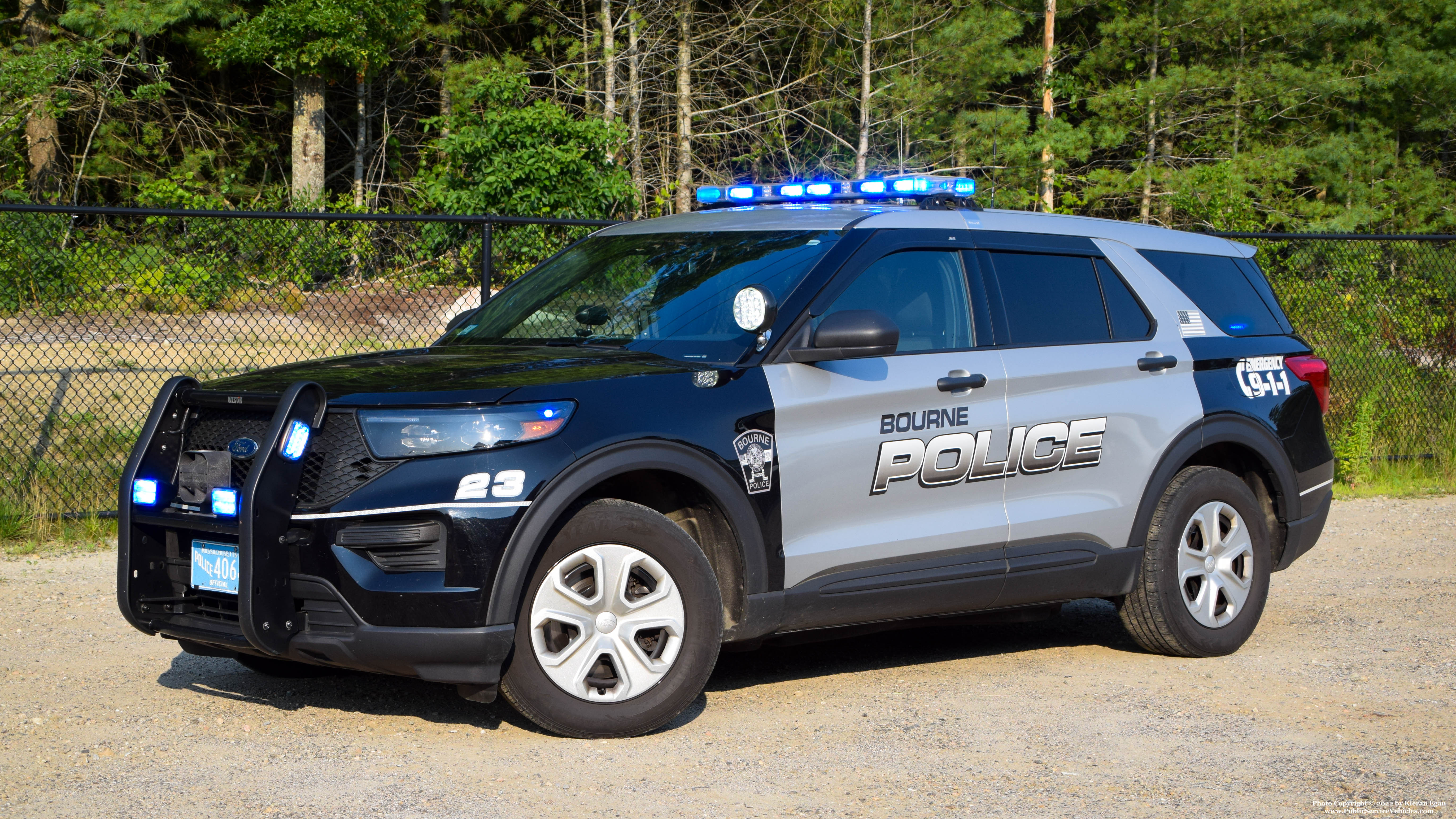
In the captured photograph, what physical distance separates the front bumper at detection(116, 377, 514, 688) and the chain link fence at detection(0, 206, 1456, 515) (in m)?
4.21

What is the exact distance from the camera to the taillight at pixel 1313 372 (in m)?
6.73

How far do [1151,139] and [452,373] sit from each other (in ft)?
107

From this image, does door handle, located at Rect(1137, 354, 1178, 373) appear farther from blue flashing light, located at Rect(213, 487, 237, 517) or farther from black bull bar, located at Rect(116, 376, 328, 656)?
blue flashing light, located at Rect(213, 487, 237, 517)

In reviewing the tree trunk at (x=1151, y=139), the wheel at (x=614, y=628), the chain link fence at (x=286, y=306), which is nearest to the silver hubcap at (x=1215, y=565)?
the wheel at (x=614, y=628)

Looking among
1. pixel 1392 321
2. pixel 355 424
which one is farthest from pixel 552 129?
pixel 355 424

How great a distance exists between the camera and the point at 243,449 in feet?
14.8

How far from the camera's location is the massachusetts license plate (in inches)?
175

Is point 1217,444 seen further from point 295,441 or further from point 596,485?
point 295,441

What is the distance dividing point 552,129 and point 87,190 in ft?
38.6

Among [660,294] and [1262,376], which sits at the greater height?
[660,294]

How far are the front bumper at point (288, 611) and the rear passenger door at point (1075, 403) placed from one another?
2281mm

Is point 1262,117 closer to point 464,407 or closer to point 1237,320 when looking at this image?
point 1237,320

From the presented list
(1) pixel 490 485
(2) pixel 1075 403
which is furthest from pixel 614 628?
(2) pixel 1075 403

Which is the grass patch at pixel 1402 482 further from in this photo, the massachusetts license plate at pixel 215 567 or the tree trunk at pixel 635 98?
the tree trunk at pixel 635 98
